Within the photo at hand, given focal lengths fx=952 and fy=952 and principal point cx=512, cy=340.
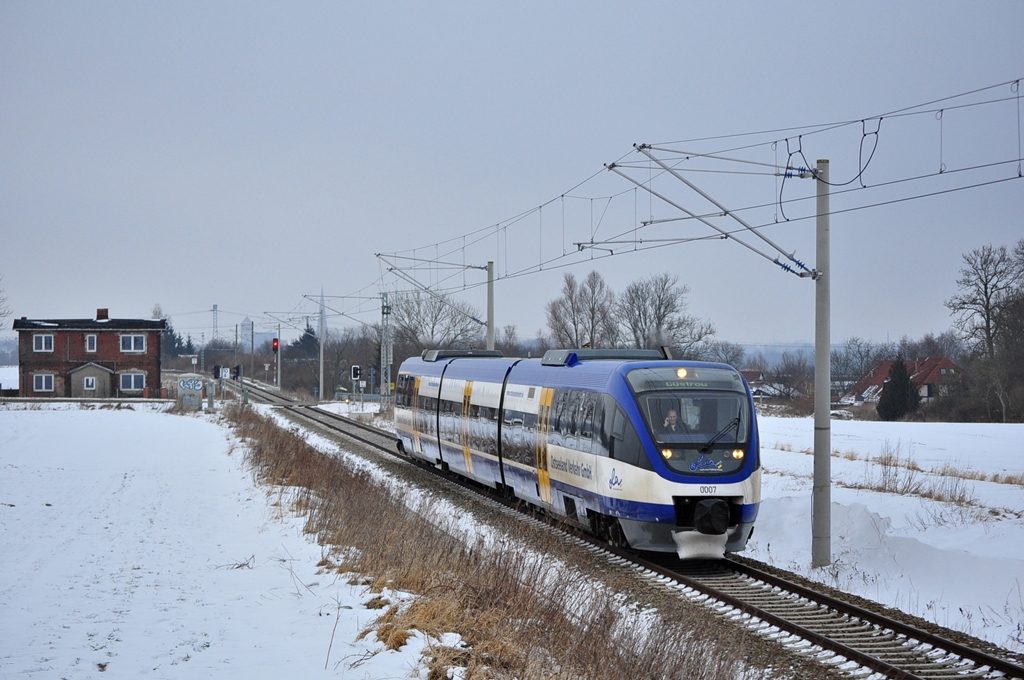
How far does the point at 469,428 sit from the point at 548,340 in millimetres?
63671

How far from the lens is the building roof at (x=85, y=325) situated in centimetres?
6583

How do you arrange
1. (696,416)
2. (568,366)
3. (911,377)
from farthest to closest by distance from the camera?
1. (911,377)
2. (568,366)
3. (696,416)

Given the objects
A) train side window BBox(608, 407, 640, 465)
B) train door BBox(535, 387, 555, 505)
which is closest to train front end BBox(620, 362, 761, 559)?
train side window BBox(608, 407, 640, 465)

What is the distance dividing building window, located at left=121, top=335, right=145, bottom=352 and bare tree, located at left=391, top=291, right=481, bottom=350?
18204 millimetres

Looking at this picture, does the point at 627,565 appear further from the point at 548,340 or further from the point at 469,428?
the point at 548,340

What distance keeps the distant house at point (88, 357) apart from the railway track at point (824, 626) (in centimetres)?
5997

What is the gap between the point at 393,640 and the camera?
857cm

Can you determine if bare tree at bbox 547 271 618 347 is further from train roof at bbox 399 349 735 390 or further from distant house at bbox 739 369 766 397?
train roof at bbox 399 349 735 390

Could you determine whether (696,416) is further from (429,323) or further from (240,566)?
(429,323)

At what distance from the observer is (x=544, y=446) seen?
1675 cm

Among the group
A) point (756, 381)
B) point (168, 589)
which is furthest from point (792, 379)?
point (168, 589)

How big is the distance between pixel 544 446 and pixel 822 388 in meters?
4.90

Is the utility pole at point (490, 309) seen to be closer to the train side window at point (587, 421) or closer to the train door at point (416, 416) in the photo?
the train door at point (416, 416)

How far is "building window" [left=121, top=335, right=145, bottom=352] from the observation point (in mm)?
67312
